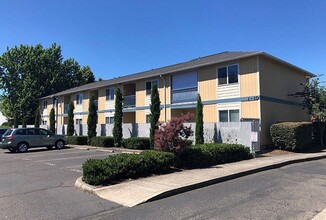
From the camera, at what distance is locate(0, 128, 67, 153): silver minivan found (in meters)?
21.9

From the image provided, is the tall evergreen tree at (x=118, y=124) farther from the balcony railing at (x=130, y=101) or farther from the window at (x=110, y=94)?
the window at (x=110, y=94)

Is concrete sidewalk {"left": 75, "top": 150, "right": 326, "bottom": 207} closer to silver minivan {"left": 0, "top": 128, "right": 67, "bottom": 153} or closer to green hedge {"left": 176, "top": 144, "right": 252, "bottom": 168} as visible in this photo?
green hedge {"left": 176, "top": 144, "right": 252, "bottom": 168}

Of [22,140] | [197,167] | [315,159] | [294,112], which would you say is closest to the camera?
[197,167]

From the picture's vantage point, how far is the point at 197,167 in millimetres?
12023

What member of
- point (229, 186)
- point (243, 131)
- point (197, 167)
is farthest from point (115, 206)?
point (243, 131)

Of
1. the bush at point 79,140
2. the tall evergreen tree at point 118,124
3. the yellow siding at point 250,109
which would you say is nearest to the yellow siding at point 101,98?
the bush at point 79,140

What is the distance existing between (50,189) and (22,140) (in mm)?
15130

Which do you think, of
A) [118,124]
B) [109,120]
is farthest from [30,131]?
[109,120]

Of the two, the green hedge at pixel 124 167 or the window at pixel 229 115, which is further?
the window at pixel 229 115

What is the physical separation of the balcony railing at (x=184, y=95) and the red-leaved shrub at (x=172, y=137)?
1155 cm

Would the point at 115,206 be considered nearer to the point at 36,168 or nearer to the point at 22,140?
the point at 36,168

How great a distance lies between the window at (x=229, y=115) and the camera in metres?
20.5

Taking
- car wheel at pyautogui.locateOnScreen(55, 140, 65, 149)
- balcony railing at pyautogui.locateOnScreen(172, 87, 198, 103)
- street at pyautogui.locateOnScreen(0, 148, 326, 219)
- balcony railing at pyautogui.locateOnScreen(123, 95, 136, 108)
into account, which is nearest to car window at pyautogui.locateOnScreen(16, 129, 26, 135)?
car wheel at pyautogui.locateOnScreen(55, 140, 65, 149)

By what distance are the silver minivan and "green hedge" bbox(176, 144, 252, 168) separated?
1487cm
